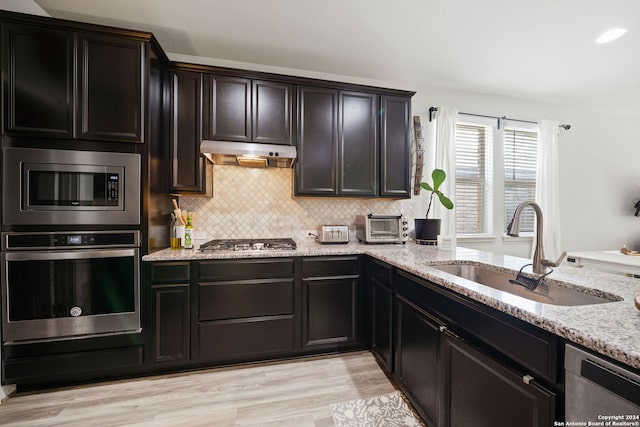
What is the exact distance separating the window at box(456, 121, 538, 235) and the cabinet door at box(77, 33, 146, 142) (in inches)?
133

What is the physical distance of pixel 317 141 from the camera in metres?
2.57

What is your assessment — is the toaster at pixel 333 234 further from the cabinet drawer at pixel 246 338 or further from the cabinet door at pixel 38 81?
the cabinet door at pixel 38 81

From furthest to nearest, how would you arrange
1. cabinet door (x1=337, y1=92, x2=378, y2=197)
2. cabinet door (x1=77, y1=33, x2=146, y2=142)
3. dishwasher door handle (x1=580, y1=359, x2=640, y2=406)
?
cabinet door (x1=337, y1=92, x2=378, y2=197) → cabinet door (x1=77, y1=33, x2=146, y2=142) → dishwasher door handle (x1=580, y1=359, x2=640, y2=406)

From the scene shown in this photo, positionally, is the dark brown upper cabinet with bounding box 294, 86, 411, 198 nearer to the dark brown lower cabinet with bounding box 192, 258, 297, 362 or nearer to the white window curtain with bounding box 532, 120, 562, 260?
the dark brown lower cabinet with bounding box 192, 258, 297, 362

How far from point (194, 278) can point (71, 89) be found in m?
1.61

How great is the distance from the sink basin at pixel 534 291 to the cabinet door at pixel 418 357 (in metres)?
0.47

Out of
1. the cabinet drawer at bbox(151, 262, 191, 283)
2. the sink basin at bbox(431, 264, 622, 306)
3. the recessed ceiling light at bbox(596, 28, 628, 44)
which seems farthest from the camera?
the recessed ceiling light at bbox(596, 28, 628, 44)

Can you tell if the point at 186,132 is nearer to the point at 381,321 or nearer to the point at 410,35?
the point at 410,35

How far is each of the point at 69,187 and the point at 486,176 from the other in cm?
421

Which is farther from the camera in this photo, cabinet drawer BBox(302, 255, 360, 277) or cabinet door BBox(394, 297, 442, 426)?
cabinet drawer BBox(302, 255, 360, 277)

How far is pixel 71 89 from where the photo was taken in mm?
1854

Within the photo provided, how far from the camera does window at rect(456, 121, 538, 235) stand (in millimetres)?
3297

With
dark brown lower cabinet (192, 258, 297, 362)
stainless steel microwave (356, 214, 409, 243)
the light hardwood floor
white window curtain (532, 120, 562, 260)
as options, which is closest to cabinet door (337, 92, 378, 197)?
stainless steel microwave (356, 214, 409, 243)

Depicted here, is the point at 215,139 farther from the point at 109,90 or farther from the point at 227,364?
the point at 227,364
